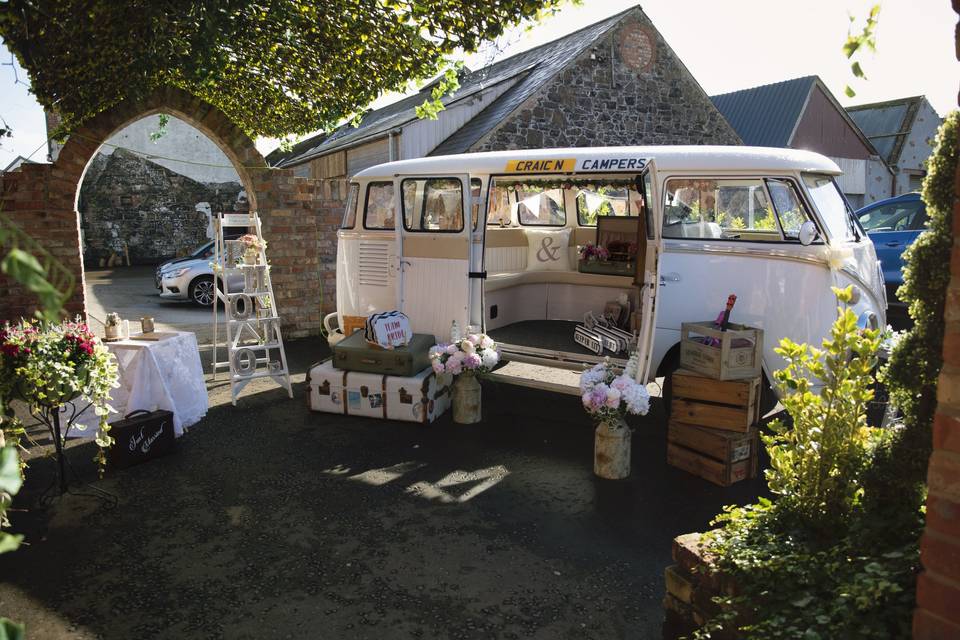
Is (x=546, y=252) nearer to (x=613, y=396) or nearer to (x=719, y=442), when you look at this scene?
(x=613, y=396)

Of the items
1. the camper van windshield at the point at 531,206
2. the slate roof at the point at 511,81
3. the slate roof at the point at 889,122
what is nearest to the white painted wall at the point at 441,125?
the slate roof at the point at 511,81

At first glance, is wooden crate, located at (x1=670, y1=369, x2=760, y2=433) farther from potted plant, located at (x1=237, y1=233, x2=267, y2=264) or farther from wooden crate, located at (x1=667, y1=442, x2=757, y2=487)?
potted plant, located at (x1=237, y1=233, x2=267, y2=264)

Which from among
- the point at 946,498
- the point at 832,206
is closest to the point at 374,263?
the point at 832,206

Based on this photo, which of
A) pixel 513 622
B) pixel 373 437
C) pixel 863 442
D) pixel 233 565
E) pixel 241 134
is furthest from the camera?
pixel 241 134

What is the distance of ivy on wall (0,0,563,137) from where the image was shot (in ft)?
18.7

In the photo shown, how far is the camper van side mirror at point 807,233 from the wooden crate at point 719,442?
1.48 m

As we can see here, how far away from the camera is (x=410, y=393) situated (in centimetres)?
639

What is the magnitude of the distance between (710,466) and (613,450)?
72 cm

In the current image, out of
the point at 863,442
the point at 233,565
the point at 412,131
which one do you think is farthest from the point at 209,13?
the point at 412,131

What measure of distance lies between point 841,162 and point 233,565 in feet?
83.3

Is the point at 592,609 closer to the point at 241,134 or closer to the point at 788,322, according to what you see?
the point at 788,322

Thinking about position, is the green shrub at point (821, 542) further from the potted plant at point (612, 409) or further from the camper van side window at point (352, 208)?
the camper van side window at point (352, 208)

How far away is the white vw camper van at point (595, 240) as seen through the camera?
5289 mm

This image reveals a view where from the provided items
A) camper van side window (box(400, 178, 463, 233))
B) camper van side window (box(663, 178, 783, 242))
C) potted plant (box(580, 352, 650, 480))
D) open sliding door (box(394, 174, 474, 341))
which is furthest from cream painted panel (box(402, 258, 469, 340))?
camper van side window (box(663, 178, 783, 242))
